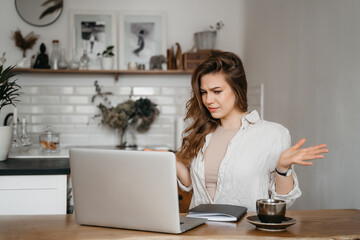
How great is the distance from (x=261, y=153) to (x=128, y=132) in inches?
95.2

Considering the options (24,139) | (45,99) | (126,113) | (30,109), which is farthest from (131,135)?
(24,139)

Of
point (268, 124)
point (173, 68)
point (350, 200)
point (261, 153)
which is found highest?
point (173, 68)

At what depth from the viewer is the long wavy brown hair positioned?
2.06m

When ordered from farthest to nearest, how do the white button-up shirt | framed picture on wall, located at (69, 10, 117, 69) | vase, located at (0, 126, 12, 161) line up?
framed picture on wall, located at (69, 10, 117, 69), vase, located at (0, 126, 12, 161), the white button-up shirt

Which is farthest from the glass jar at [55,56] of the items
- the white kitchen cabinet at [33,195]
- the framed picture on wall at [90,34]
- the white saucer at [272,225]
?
the white saucer at [272,225]

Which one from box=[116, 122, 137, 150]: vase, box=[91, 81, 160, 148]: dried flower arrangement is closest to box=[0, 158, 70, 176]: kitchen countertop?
box=[91, 81, 160, 148]: dried flower arrangement

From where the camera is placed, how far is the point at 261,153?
2.00m

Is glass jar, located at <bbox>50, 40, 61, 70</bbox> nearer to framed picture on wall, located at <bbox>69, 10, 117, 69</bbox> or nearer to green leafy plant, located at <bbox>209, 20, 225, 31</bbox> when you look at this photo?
framed picture on wall, located at <bbox>69, 10, 117, 69</bbox>

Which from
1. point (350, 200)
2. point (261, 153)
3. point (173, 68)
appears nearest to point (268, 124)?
point (261, 153)

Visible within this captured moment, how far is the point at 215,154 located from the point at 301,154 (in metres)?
0.60

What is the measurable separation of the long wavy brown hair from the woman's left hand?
0.51 metres

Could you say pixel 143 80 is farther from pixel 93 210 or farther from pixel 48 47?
pixel 93 210

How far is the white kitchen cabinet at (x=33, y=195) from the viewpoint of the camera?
2.43 m

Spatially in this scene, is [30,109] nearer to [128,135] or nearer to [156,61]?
[128,135]
